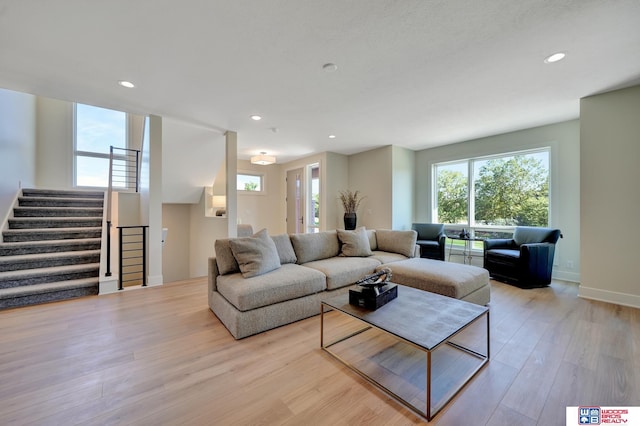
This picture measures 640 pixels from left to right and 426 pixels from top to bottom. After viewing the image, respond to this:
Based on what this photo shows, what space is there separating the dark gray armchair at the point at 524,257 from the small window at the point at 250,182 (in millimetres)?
5500

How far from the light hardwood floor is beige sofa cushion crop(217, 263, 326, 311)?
0.98 feet

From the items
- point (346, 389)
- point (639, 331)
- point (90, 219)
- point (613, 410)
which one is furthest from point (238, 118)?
point (639, 331)

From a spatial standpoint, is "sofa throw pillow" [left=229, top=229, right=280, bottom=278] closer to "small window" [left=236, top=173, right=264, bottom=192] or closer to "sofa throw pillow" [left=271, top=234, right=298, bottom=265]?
"sofa throw pillow" [left=271, top=234, right=298, bottom=265]

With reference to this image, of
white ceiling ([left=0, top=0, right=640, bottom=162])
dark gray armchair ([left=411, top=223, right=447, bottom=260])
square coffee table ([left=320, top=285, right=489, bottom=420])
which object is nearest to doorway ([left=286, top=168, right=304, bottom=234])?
dark gray armchair ([left=411, top=223, right=447, bottom=260])

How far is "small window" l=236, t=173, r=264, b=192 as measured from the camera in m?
6.77

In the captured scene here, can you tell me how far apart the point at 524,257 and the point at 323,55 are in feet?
12.4

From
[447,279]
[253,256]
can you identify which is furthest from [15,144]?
[447,279]

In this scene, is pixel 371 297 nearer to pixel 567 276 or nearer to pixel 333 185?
pixel 567 276

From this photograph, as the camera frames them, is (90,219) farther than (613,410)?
Yes

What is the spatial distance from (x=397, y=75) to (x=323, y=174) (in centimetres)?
357

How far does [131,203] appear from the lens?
475cm

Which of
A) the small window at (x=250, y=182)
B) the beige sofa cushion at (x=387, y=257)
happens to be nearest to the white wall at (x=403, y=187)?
the beige sofa cushion at (x=387, y=257)

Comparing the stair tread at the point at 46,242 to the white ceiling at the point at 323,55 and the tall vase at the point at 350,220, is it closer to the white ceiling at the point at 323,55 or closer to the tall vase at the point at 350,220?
the white ceiling at the point at 323,55

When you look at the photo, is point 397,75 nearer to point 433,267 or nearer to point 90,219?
point 433,267
